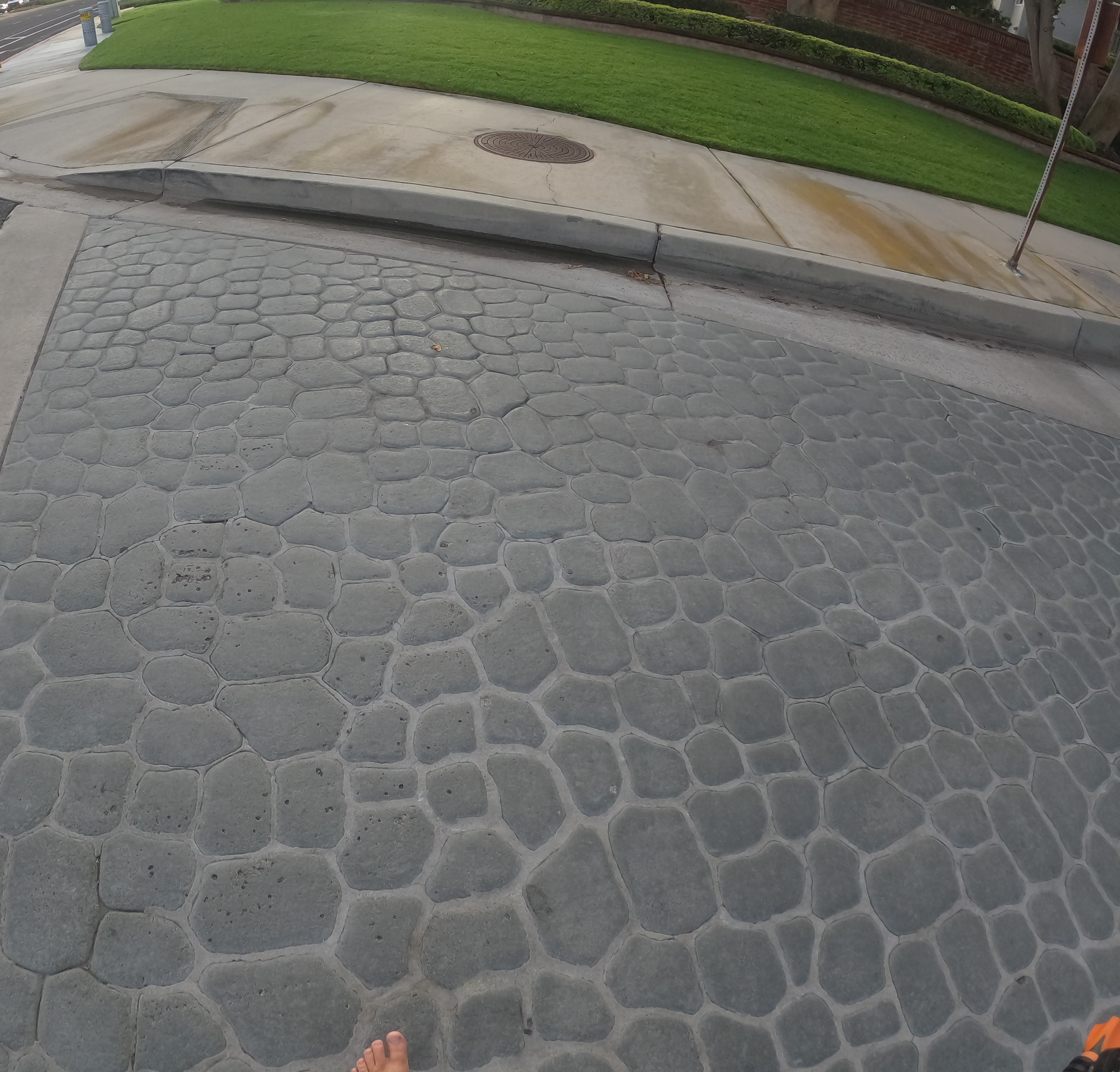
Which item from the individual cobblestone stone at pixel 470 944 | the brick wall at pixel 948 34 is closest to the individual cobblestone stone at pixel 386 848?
the individual cobblestone stone at pixel 470 944

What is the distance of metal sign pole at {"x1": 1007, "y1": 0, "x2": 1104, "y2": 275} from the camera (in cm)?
638

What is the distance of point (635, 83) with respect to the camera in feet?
36.2

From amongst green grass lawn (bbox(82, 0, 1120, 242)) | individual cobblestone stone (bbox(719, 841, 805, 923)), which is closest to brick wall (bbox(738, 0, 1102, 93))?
green grass lawn (bbox(82, 0, 1120, 242))

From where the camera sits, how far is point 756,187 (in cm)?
800

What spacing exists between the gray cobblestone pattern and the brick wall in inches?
861

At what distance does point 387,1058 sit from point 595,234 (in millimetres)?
5606

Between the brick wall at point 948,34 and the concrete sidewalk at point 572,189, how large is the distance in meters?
15.3

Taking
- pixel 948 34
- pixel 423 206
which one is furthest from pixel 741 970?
pixel 948 34

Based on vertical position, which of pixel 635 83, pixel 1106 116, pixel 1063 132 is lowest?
pixel 1106 116

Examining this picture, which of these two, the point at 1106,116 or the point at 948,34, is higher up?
the point at 948,34

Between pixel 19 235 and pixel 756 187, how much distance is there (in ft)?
20.6

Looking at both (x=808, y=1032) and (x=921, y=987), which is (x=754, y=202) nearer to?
(x=921, y=987)

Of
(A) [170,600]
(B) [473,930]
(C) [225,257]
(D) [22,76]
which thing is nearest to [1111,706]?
(B) [473,930]

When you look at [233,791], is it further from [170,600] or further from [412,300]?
[412,300]
